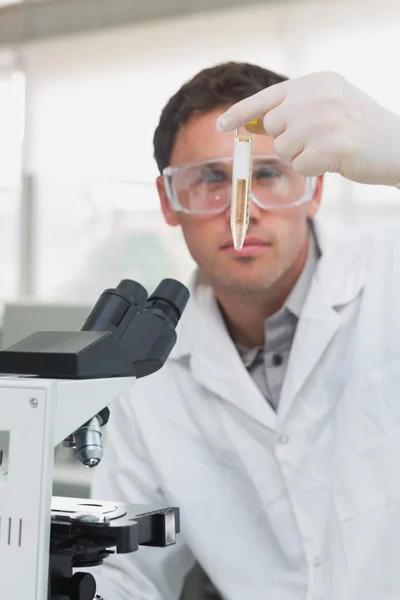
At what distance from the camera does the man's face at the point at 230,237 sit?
4.64 feet

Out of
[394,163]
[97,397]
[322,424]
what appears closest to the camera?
[97,397]

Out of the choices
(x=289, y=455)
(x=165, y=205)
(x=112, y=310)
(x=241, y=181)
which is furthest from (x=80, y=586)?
(x=165, y=205)

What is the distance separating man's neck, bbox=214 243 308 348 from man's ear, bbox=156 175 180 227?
184mm

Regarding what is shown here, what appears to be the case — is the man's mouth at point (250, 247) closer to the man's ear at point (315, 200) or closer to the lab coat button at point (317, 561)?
the man's ear at point (315, 200)

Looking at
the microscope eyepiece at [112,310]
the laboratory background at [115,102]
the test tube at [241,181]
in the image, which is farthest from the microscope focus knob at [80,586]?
the laboratory background at [115,102]

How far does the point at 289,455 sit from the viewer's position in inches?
54.3

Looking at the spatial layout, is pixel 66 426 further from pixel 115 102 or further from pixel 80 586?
pixel 115 102

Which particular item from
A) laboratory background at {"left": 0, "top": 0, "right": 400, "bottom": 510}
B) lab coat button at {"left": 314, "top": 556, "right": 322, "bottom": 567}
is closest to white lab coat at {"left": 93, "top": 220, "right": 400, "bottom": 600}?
lab coat button at {"left": 314, "top": 556, "right": 322, "bottom": 567}

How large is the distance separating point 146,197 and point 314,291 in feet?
11.0

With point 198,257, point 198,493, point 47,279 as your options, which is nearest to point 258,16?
point 47,279

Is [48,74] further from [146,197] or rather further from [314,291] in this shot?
[314,291]

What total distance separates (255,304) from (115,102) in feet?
11.3

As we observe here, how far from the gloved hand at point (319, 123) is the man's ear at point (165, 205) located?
54 centimetres

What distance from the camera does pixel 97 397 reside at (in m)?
0.77
